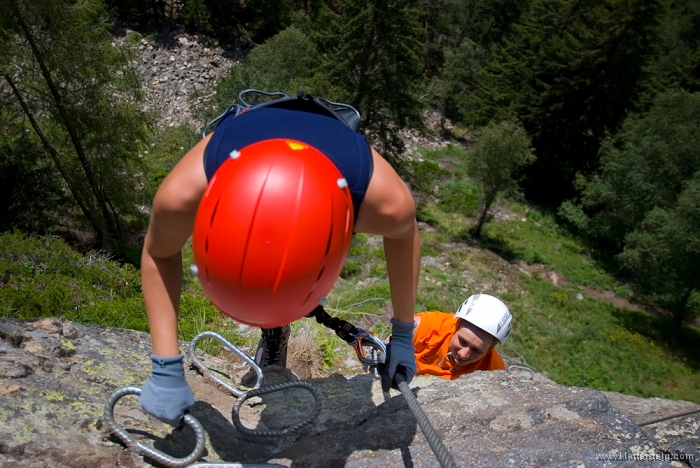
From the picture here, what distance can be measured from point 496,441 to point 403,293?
829mm

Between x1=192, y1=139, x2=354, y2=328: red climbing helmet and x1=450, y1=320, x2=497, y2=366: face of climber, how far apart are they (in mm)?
2076

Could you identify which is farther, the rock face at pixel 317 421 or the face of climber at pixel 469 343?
the face of climber at pixel 469 343

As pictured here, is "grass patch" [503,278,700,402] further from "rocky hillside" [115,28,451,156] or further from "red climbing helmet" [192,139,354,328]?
"red climbing helmet" [192,139,354,328]

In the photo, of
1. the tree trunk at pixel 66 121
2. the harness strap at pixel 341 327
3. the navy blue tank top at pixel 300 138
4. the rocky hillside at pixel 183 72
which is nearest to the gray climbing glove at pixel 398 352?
the harness strap at pixel 341 327

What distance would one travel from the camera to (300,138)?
1.83 metres

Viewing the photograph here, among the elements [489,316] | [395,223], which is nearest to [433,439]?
[395,223]

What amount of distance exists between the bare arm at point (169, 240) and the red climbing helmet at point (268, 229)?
0.64 feet

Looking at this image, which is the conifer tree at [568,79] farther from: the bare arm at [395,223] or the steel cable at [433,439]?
the steel cable at [433,439]

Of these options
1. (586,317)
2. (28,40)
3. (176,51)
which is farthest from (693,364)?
(176,51)

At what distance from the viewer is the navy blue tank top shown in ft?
5.93

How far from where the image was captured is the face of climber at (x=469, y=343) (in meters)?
3.46

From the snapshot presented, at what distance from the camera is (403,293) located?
2365 millimetres

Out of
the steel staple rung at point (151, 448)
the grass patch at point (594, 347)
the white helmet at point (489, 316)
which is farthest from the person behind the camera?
the grass patch at point (594, 347)

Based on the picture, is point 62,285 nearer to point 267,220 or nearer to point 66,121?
point 267,220
